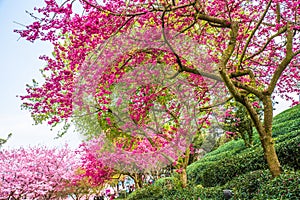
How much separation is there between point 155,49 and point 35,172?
949cm

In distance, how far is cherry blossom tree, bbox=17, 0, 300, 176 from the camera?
13.2ft

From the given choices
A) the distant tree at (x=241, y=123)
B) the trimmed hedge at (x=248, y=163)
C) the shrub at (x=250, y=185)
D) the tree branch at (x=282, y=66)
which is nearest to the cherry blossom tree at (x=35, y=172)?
the trimmed hedge at (x=248, y=163)

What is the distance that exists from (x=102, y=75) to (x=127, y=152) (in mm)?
5463

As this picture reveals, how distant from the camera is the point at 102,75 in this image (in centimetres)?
514

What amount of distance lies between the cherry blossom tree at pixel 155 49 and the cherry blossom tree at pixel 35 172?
7.59m

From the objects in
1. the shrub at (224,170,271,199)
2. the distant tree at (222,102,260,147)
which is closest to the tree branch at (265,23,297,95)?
the shrub at (224,170,271,199)

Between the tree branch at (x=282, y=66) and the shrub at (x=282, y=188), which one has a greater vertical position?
the tree branch at (x=282, y=66)

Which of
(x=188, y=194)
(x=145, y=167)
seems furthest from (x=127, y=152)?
(x=188, y=194)

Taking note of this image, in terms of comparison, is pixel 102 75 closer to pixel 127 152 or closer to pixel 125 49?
pixel 125 49

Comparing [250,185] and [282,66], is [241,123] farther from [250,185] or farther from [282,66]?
[282,66]

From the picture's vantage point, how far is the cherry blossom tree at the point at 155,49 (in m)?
4.04

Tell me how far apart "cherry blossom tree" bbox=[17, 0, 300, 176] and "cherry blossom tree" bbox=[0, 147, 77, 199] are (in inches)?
299

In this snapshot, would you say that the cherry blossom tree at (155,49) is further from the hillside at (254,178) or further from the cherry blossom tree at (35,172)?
the cherry blossom tree at (35,172)

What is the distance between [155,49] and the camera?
5402mm
